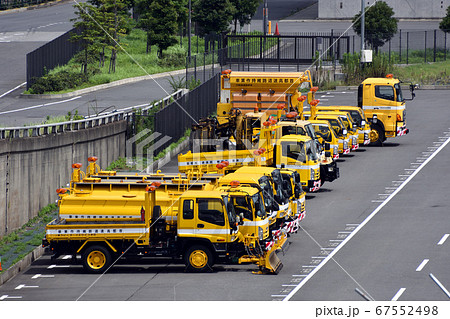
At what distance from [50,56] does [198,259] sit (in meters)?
37.9

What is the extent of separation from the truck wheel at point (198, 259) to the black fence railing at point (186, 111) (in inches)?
721

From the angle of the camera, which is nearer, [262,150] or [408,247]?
[408,247]

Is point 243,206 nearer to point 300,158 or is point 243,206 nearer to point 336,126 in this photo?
point 300,158

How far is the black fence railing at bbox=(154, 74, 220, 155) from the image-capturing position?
1866 inches

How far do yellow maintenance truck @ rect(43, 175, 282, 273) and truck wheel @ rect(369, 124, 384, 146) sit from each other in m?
23.6

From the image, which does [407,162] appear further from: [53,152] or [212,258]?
[212,258]

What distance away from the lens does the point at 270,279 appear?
89.2 feet

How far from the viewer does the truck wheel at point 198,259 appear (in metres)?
28.0

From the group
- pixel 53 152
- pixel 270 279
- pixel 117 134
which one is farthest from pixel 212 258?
pixel 117 134

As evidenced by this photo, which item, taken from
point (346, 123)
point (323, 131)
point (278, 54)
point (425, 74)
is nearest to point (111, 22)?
point (278, 54)

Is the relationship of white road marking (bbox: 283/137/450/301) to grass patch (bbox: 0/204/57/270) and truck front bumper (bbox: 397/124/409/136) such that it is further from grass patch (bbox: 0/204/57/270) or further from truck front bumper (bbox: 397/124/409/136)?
grass patch (bbox: 0/204/57/270)

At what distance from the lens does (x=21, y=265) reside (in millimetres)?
29266

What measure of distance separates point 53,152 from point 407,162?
54.6ft

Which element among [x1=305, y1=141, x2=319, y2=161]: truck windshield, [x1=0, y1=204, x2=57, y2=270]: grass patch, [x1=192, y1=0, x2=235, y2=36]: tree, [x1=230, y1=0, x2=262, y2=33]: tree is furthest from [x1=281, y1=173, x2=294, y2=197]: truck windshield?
[x1=230, y1=0, x2=262, y2=33]: tree
